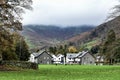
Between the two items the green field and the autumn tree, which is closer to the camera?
the green field

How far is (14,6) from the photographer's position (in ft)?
193

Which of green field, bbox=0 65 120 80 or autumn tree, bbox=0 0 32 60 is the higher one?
autumn tree, bbox=0 0 32 60

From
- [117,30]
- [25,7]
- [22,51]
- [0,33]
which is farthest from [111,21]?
[22,51]

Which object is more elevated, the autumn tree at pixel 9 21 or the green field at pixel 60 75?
the autumn tree at pixel 9 21

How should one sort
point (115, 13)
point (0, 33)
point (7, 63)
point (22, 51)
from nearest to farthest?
point (0, 33) < point (115, 13) < point (7, 63) < point (22, 51)

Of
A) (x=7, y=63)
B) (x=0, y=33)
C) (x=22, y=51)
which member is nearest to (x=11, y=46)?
(x=0, y=33)

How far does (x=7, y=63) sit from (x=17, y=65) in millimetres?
2788

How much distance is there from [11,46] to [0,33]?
416cm

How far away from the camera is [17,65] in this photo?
75438 millimetres

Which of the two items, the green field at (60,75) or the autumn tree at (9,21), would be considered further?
the autumn tree at (9,21)

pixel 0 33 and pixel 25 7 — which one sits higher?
pixel 25 7

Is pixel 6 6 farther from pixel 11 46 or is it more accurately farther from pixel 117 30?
pixel 117 30

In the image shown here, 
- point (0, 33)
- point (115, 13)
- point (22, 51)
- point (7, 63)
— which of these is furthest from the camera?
point (22, 51)

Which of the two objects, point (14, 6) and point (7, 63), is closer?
point (14, 6)
